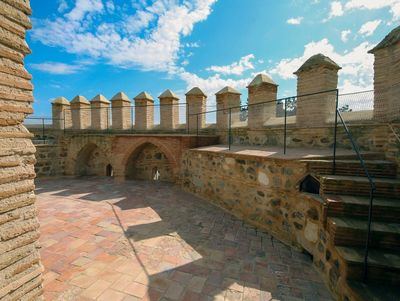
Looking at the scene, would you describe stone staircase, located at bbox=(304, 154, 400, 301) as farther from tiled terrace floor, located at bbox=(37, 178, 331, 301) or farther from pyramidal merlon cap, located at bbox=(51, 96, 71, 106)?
pyramidal merlon cap, located at bbox=(51, 96, 71, 106)

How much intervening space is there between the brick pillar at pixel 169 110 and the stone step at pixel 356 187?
8692 millimetres

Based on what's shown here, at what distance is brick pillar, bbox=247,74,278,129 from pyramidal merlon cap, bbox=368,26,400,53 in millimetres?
3515

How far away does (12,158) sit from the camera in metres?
2.02

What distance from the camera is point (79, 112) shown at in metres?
12.7

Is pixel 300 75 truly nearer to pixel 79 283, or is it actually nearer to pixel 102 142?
pixel 79 283

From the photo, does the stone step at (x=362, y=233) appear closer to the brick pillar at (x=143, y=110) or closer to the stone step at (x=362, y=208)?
the stone step at (x=362, y=208)

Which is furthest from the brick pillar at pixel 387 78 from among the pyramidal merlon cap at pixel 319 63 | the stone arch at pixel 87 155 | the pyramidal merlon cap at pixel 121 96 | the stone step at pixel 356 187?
the stone arch at pixel 87 155

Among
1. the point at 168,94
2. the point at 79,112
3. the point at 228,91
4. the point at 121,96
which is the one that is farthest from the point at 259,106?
the point at 79,112

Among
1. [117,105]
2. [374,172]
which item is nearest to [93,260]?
[374,172]

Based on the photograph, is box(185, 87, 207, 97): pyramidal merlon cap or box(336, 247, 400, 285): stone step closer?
box(336, 247, 400, 285): stone step

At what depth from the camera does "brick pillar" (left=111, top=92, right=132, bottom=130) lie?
468 inches

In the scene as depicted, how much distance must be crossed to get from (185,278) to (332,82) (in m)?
7.45

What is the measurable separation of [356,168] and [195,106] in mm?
8083

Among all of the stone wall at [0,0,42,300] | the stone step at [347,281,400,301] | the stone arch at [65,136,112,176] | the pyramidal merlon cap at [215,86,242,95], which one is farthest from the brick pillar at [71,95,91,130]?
the stone step at [347,281,400,301]
